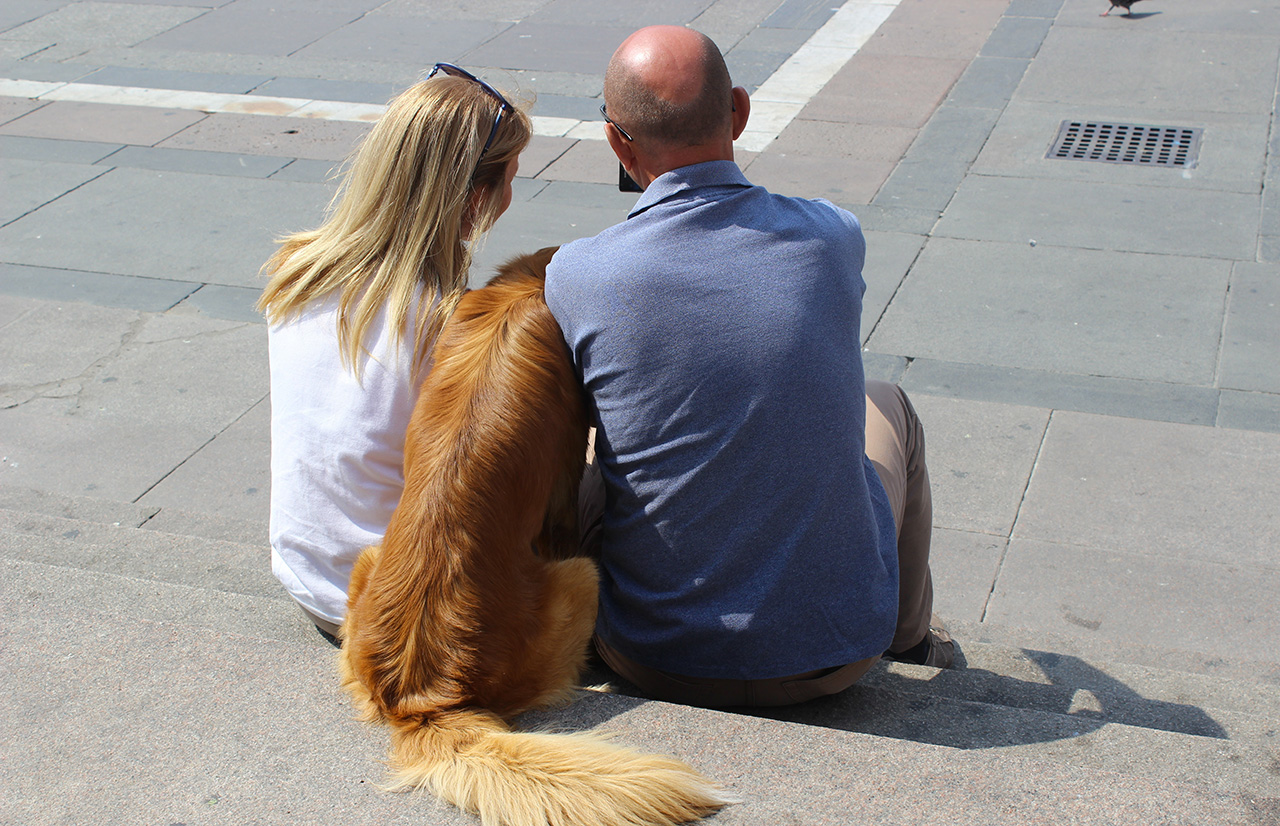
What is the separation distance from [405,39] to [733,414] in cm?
930

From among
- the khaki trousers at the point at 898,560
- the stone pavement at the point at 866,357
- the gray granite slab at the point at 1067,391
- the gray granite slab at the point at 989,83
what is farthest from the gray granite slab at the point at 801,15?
the khaki trousers at the point at 898,560

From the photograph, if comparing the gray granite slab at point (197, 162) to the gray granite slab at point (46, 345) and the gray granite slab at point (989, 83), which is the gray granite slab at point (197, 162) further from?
the gray granite slab at point (989, 83)

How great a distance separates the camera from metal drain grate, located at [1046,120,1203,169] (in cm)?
736

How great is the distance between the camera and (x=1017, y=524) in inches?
164

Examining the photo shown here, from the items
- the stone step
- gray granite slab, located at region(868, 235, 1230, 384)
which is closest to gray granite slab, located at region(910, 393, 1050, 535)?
gray granite slab, located at region(868, 235, 1230, 384)

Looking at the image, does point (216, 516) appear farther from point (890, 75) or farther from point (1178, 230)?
point (890, 75)

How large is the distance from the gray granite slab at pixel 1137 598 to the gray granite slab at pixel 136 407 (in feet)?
11.1

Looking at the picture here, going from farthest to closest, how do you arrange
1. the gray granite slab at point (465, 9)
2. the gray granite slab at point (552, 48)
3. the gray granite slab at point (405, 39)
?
the gray granite slab at point (465, 9) → the gray granite slab at point (405, 39) → the gray granite slab at point (552, 48)

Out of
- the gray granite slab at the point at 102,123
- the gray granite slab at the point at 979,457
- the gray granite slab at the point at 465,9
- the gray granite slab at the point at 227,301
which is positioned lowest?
the gray granite slab at the point at 227,301

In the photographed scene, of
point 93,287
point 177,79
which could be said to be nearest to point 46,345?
point 93,287

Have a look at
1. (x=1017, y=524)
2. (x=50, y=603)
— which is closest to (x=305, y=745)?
(x=50, y=603)

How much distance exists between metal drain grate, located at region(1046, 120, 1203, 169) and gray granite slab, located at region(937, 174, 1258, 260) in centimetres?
53

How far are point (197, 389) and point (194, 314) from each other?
83cm

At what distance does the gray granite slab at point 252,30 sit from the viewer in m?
10.4
